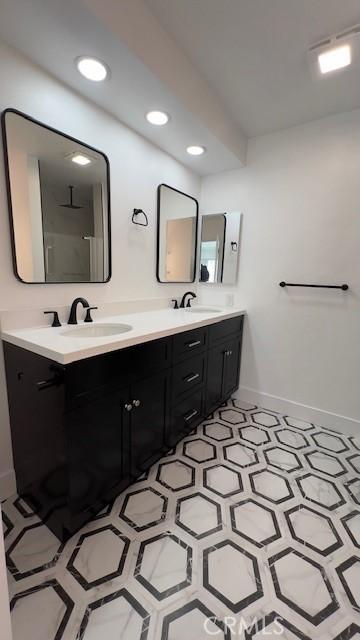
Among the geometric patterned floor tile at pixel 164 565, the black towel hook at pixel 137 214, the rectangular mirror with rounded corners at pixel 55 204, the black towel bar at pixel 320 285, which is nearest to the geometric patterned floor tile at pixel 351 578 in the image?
the geometric patterned floor tile at pixel 164 565

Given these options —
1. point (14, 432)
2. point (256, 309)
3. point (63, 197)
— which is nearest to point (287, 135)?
point (256, 309)

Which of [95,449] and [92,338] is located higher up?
[92,338]

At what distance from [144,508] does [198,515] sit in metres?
0.28

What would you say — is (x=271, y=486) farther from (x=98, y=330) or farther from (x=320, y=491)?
(x=98, y=330)

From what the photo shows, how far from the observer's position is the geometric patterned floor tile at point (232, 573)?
992 millimetres

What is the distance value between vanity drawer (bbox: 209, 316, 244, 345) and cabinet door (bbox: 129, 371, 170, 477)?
1.87 feet

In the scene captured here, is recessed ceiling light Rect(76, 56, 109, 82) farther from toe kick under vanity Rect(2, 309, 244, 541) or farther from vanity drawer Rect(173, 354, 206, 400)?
vanity drawer Rect(173, 354, 206, 400)

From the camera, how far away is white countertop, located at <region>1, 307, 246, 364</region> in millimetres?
1028

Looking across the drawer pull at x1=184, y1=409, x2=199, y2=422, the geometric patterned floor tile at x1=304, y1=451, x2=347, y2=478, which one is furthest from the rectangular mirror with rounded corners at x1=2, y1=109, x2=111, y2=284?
the geometric patterned floor tile at x1=304, y1=451, x2=347, y2=478

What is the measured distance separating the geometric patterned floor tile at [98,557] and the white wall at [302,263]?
1652 millimetres

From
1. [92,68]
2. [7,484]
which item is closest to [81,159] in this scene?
[92,68]

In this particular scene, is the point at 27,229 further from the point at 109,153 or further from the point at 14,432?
the point at 14,432

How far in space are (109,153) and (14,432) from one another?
67.3 inches

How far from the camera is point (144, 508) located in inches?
53.7
